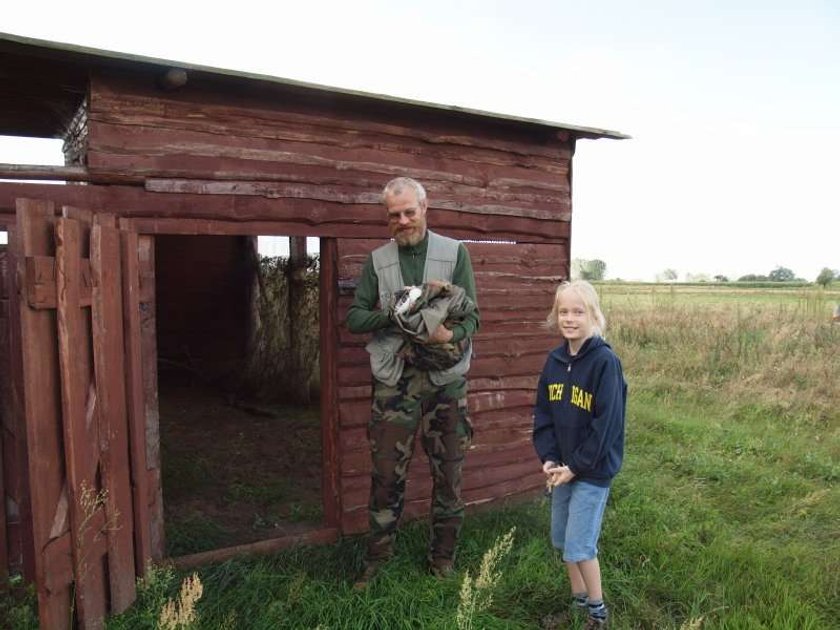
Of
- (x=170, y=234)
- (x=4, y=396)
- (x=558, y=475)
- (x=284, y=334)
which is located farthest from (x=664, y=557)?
(x=284, y=334)

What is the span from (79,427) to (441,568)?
7.27ft

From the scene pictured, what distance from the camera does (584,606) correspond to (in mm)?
3439

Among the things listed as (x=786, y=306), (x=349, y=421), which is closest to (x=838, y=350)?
(x=786, y=306)

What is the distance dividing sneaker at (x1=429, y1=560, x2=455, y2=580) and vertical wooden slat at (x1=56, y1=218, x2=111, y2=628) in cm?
182

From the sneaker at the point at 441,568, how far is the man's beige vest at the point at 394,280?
1150mm

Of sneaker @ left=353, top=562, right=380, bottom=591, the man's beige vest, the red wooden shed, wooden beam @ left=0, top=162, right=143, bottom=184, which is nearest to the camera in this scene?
the red wooden shed

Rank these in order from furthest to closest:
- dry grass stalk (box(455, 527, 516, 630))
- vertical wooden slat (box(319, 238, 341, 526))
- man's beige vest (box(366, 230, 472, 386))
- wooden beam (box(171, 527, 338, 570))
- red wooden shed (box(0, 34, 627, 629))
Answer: vertical wooden slat (box(319, 238, 341, 526)), wooden beam (box(171, 527, 338, 570)), man's beige vest (box(366, 230, 472, 386)), red wooden shed (box(0, 34, 627, 629)), dry grass stalk (box(455, 527, 516, 630))

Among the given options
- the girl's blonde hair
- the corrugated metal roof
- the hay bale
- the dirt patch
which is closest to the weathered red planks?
the corrugated metal roof

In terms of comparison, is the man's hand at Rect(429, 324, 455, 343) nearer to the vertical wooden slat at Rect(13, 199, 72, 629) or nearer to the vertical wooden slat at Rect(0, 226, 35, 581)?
the vertical wooden slat at Rect(13, 199, 72, 629)

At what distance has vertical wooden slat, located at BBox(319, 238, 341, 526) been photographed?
4371mm

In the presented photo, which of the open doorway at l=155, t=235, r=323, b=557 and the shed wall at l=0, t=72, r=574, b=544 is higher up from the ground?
the shed wall at l=0, t=72, r=574, b=544

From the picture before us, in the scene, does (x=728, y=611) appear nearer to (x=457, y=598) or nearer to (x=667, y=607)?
(x=667, y=607)

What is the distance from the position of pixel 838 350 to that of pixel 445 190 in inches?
370

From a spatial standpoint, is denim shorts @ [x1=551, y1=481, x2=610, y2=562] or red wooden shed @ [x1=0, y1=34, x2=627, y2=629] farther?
denim shorts @ [x1=551, y1=481, x2=610, y2=562]
